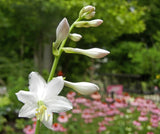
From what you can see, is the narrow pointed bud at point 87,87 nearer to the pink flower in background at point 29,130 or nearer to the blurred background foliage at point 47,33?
the pink flower in background at point 29,130

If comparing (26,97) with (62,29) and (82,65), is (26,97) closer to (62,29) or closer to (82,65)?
(62,29)

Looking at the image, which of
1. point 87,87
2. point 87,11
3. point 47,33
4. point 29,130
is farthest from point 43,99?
point 47,33

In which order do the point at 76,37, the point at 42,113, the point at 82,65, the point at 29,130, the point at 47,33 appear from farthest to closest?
the point at 82,65 < the point at 47,33 < the point at 29,130 < the point at 76,37 < the point at 42,113

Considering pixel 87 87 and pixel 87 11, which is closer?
pixel 87 87

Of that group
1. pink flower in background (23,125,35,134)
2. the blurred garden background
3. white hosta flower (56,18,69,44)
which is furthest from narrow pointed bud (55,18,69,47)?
pink flower in background (23,125,35,134)

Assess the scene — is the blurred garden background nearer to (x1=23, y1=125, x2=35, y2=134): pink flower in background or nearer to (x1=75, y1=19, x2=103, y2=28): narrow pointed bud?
(x1=23, y1=125, x2=35, y2=134): pink flower in background

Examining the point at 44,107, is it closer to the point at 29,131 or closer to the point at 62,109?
the point at 62,109
